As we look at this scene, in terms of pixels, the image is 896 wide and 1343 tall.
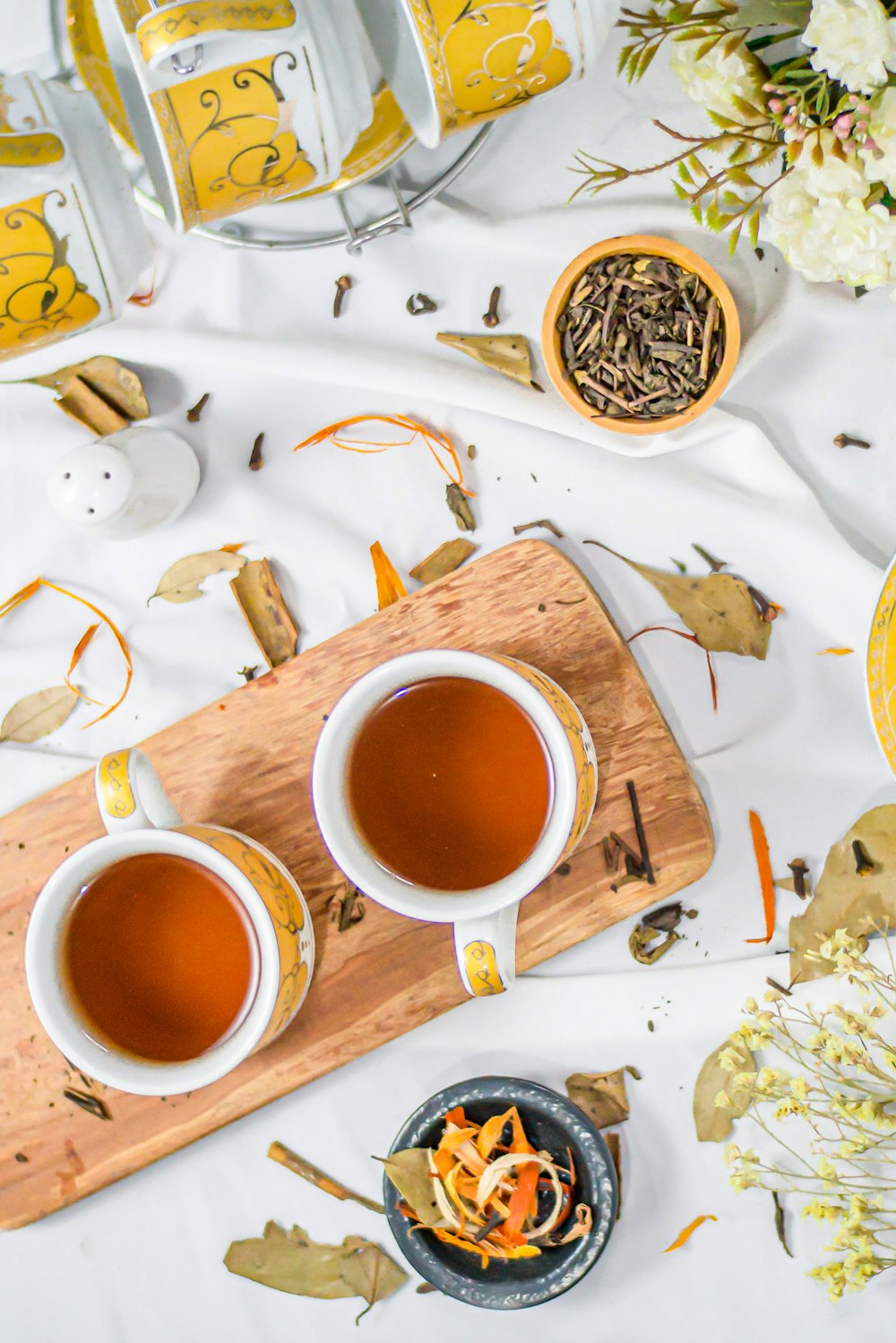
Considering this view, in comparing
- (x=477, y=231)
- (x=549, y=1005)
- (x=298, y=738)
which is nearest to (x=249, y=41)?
(x=477, y=231)

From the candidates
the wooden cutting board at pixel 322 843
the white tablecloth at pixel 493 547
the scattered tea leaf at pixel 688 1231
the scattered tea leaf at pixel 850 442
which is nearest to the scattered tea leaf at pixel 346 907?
the wooden cutting board at pixel 322 843

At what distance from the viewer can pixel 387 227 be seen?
0.75m

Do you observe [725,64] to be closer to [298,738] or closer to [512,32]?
[512,32]

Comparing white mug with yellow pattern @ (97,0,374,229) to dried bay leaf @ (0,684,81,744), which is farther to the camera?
dried bay leaf @ (0,684,81,744)

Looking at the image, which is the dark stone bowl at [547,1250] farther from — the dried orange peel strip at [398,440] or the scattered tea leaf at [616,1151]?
the dried orange peel strip at [398,440]

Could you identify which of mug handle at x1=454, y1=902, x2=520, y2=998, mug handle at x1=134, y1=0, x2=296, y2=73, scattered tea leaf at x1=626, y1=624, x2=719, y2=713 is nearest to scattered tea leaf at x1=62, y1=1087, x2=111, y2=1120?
mug handle at x1=454, y1=902, x2=520, y2=998

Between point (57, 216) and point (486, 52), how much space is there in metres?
0.25

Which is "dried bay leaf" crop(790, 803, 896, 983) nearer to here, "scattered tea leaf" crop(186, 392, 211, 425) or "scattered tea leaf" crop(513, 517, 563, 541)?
"scattered tea leaf" crop(513, 517, 563, 541)

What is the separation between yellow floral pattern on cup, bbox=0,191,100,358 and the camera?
54 cm

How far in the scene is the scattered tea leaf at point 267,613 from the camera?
2.62 ft

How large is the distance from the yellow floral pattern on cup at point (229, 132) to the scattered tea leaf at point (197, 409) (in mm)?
234

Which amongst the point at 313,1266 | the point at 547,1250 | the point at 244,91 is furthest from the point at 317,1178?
the point at 244,91

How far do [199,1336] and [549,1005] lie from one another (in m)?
0.39

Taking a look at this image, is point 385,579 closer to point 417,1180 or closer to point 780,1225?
point 417,1180
